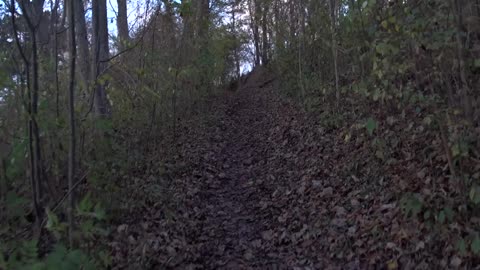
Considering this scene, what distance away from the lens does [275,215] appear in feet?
23.7

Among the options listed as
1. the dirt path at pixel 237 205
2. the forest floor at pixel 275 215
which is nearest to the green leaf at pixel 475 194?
the forest floor at pixel 275 215

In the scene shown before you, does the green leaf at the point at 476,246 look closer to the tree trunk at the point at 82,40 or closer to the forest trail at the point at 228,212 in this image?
the forest trail at the point at 228,212

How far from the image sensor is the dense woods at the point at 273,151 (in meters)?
5.00

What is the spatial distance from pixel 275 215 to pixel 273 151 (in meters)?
3.96

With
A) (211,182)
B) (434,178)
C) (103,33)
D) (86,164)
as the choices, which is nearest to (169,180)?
(211,182)

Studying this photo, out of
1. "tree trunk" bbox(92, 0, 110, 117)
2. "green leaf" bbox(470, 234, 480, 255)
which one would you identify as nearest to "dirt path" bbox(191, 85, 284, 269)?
"green leaf" bbox(470, 234, 480, 255)

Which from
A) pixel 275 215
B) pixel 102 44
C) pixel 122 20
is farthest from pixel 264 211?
pixel 122 20

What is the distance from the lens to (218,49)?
2155 centimetres

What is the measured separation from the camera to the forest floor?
5.44 m

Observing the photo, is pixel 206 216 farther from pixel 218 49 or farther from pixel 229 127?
pixel 218 49

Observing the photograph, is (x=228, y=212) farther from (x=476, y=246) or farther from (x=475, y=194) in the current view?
(x=476, y=246)

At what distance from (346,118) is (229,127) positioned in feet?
21.2

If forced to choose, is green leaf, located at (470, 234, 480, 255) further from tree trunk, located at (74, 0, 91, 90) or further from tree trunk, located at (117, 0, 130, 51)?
tree trunk, located at (117, 0, 130, 51)

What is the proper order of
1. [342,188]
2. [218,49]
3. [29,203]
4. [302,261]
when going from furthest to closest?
[218,49]
[342,188]
[302,261]
[29,203]
